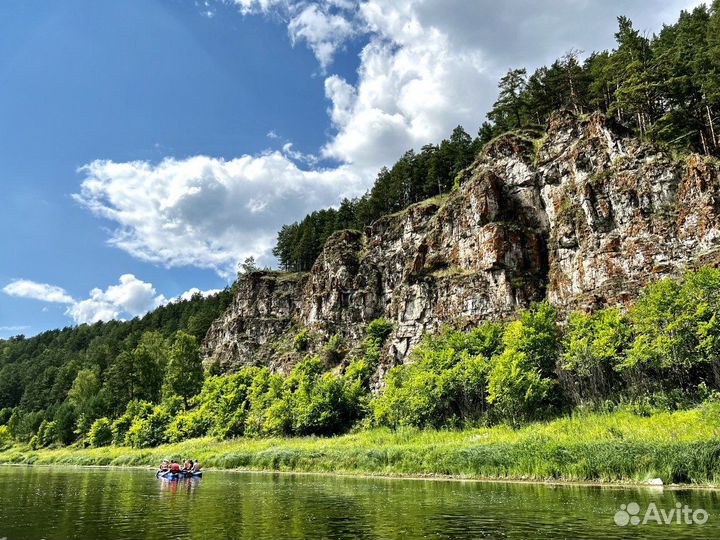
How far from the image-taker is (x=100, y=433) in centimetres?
10119

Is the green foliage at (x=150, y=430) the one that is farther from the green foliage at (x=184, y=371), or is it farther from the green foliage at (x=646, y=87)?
the green foliage at (x=646, y=87)

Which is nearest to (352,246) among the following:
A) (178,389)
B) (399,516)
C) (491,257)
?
(491,257)

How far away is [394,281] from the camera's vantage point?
101m

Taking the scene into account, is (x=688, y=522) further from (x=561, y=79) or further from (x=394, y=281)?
(x=561, y=79)

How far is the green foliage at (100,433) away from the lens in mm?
100688

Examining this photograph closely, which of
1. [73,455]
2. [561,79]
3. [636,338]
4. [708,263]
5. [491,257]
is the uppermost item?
[561,79]

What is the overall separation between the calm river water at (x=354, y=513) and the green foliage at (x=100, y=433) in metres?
73.3

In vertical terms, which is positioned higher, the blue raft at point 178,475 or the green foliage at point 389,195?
the green foliage at point 389,195

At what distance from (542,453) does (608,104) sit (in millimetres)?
76407

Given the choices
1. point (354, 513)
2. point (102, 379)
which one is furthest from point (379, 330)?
point (102, 379)

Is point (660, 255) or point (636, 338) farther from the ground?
point (660, 255)

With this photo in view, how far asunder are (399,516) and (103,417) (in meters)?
106
